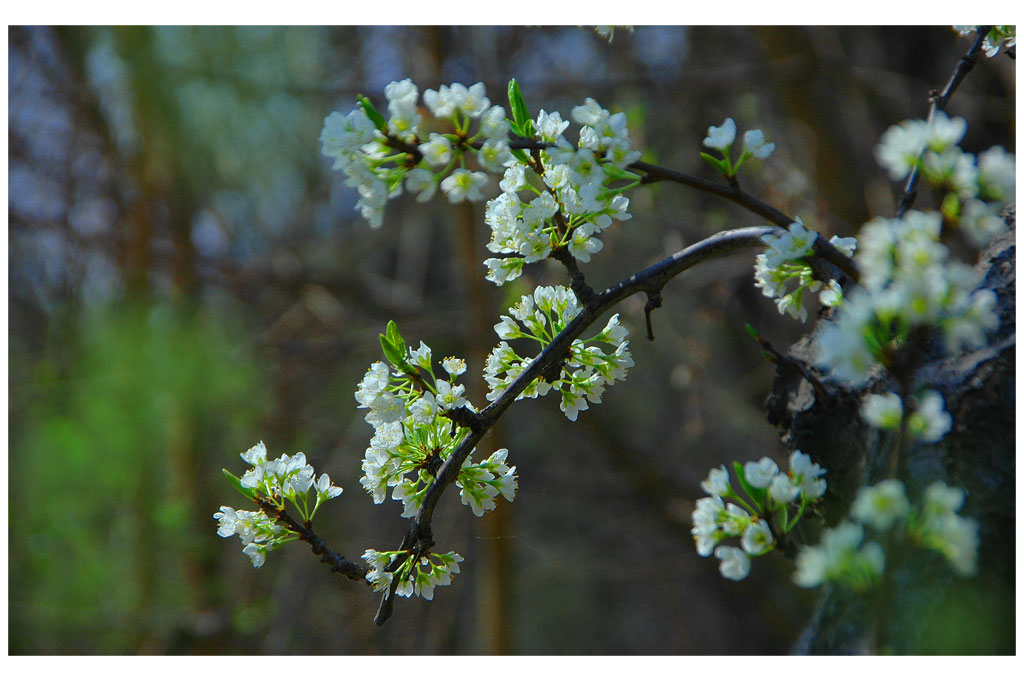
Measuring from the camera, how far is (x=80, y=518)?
76.6 inches

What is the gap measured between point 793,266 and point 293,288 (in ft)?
6.60

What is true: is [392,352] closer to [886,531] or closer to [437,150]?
[437,150]

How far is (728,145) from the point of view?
1.68 ft

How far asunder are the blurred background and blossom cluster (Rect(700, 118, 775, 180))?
111cm

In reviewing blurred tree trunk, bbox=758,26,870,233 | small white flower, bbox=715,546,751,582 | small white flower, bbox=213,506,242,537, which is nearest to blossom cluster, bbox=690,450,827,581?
small white flower, bbox=715,546,751,582

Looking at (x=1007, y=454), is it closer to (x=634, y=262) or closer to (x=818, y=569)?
(x=818, y=569)

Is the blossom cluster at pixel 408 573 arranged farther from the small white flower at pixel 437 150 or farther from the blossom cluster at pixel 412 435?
the small white flower at pixel 437 150

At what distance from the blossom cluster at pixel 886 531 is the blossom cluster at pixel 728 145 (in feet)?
0.79

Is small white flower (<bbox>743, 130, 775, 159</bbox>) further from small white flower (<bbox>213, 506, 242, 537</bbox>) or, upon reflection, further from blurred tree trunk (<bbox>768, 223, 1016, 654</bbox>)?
small white flower (<bbox>213, 506, 242, 537</bbox>)

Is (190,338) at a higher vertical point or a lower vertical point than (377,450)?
higher

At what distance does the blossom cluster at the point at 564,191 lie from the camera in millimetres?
503

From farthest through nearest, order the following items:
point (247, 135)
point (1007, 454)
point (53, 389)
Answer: point (247, 135) → point (53, 389) → point (1007, 454)

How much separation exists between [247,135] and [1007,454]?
7.88 feet
